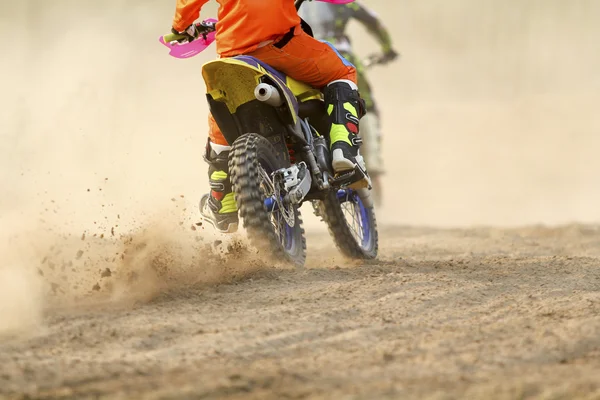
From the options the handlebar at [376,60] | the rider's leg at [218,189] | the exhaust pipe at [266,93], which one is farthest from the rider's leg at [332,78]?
the handlebar at [376,60]

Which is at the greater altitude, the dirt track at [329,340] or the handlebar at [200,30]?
the handlebar at [200,30]

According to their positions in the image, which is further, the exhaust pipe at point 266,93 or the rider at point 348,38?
the rider at point 348,38

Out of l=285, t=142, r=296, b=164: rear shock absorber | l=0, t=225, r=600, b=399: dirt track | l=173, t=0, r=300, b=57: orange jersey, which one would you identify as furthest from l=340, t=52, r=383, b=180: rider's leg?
l=0, t=225, r=600, b=399: dirt track

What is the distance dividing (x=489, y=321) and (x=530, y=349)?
1.49 feet

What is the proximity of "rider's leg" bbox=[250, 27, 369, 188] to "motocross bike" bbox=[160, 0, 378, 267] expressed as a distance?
7cm

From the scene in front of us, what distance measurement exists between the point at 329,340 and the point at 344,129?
2000 millimetres

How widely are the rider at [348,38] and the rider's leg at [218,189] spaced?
A: 13.3 feet

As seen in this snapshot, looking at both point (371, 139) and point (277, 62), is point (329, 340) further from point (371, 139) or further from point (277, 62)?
point (371, 139)

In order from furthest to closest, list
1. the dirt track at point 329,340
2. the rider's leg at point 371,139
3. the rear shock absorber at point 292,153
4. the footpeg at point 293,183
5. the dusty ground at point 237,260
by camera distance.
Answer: the rider's leg at point 371,139
the rear shock absorber at point 292,153
the footpeg at point 293,183
the dusty ground at point 237,260
the dirt track at point 329,340

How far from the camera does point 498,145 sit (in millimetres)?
19328

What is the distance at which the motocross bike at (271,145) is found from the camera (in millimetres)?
4062

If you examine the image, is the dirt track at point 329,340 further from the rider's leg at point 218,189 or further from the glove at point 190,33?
the glove at point 190,33

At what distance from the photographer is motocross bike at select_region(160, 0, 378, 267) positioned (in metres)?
4.06

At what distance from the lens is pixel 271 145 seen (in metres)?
4.32
